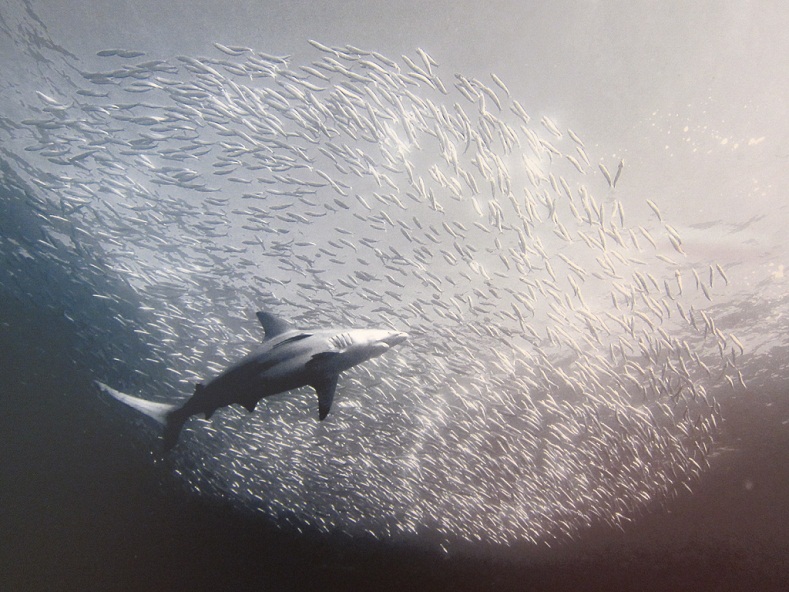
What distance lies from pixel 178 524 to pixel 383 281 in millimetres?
20955

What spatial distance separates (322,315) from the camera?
439 inches

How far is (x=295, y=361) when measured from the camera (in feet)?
12.6

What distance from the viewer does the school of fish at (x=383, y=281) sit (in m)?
7.38

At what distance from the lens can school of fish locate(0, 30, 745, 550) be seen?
24.2 ft

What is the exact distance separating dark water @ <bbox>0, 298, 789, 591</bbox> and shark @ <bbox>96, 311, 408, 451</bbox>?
1430cm

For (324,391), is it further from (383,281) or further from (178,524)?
(178,524)

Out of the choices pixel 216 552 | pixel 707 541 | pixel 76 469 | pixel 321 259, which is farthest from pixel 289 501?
pixel 707 541

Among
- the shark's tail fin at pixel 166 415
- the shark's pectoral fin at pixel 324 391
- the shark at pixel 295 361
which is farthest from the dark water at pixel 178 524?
the shark's pectoral fin at pixel 324 391

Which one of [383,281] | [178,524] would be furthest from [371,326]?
[178,524]

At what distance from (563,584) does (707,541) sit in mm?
10455

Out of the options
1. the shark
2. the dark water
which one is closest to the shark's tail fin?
the shark

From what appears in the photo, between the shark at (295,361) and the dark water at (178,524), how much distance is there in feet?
46.9

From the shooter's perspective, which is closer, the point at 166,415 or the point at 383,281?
the point at 166,415

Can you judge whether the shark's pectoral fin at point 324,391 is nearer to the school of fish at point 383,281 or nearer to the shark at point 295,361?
the shark at point 295,361
